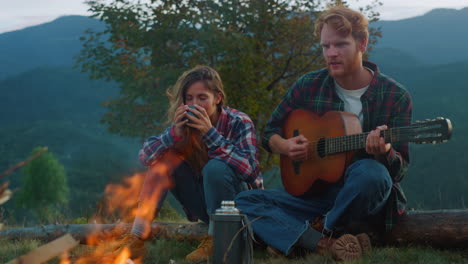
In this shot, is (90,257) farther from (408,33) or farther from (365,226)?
(408,33)

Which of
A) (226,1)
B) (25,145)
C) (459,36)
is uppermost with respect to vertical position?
(459,36)

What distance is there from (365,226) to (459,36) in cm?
13284

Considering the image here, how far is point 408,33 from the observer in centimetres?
13225

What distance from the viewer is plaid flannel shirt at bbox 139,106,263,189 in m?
3.71

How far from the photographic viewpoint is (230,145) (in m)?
3.76

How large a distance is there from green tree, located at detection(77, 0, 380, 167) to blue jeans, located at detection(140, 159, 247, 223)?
871 centimetres

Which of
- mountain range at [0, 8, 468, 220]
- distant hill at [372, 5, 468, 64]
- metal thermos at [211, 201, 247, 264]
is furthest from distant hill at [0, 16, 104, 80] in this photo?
metal thermos at [211, 201, 247, 264]

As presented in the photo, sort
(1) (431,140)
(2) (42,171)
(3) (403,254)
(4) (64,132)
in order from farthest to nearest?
(4) (64,132)
(2) (42,171)
(3) (403,254)
(1) (431,140)

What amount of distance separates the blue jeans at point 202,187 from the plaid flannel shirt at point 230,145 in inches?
3.1

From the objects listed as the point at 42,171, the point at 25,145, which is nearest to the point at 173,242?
the point at 42,171

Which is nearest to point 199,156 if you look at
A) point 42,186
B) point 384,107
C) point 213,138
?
point 213,138

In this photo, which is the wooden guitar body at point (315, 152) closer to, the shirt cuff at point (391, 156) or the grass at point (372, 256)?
the shirt cuff at point (391, 156)

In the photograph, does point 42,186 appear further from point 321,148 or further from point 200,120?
point 321,148

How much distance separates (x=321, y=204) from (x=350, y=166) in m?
0.44
